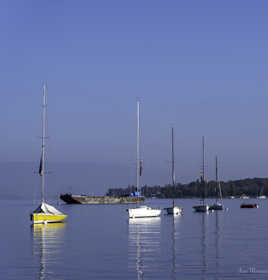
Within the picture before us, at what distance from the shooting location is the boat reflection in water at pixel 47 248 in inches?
1359

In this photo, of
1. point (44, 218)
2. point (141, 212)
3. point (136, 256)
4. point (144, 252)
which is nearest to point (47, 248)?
point (144, 252)

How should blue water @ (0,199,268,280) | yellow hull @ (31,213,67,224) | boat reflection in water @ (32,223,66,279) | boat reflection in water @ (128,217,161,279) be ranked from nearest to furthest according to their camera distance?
blue water @ (0,199,268,280)
boat reflection in water @ (128,217,161,279)
boat reflection in water @ (32,223,66,279)
yellow hull @ (31,213,67,224)

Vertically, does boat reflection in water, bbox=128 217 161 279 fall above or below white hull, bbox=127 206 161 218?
below

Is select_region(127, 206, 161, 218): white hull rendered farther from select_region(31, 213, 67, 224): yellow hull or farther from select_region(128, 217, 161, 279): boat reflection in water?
select_region(128, 217, 161, 279): boat reflection in water

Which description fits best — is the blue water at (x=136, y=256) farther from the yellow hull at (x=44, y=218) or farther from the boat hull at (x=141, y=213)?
the boat hull at (x=141, y=213)

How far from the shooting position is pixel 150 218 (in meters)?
94.2

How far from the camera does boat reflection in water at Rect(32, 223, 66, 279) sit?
34.5m

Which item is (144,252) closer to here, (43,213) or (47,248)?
(47,248)

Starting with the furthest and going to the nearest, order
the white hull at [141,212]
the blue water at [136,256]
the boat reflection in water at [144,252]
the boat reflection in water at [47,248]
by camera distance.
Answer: the white hull at [141,212] → the boat reflection in water at [47,248] → the boat reflection in water at [144,252] → the blue water at [136,256]

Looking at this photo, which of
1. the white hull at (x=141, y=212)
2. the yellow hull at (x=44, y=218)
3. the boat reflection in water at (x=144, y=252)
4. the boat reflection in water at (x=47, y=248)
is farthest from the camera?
the white hull at (x=141, y=212)

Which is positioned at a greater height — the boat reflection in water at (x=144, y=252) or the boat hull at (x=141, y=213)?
the boat hull at (x=141, y=213)

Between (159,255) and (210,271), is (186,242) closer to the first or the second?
(159,255)

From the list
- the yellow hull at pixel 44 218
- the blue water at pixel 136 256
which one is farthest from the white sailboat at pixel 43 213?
the blue water at pixel 136 256

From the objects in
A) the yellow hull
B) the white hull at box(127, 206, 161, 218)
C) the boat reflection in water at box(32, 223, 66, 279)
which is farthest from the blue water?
the white hull at box(127, 206, 161, 218)
